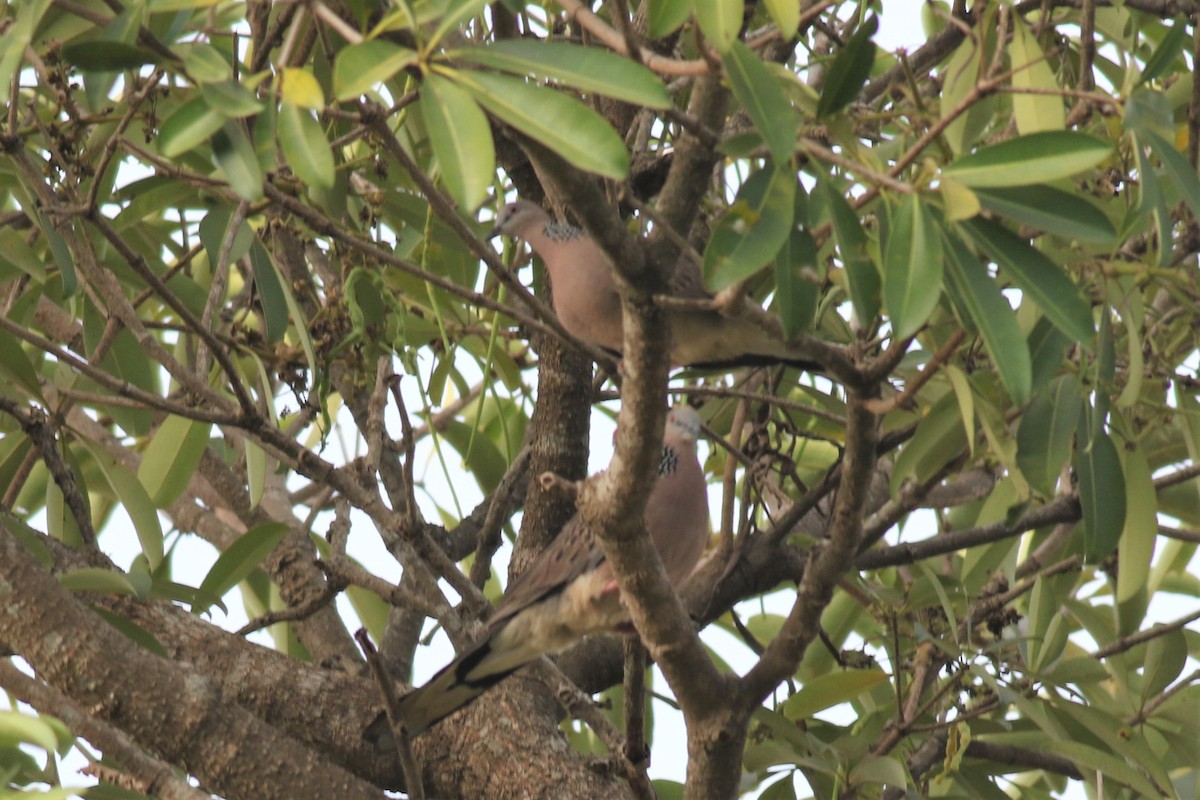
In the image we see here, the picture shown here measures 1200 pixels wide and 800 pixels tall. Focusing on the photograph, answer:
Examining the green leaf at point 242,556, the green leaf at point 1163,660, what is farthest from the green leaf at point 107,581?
the green leaf at point 1163,660

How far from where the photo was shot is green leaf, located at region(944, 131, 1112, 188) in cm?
135

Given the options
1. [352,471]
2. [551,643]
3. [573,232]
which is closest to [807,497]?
[551,643]

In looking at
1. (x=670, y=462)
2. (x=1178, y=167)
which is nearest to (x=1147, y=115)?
(x=1178, y=167)

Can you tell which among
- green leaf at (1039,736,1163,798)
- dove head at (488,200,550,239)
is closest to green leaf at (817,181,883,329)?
green leaf at (1039,736,1163,798)

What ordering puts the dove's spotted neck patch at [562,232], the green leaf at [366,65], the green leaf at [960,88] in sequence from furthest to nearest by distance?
the dove's spotted neck patch at [562,232] < the green leaf at [960,88] < the green leaf at [366,65]

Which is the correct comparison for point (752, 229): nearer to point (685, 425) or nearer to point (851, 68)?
point (851, 68)

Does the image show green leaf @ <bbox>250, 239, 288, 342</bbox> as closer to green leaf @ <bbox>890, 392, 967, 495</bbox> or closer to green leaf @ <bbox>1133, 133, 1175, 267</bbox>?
green leaf @ <bbox>890, 392, 967, 495</bbox>

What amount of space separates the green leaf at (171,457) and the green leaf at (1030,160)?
72.1 inches

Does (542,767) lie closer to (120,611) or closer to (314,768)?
(314,768)

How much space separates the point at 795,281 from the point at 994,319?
0.22 m

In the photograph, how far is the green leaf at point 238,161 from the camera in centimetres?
146

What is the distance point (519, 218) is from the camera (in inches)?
138

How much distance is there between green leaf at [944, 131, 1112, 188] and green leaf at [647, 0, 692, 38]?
12.3 inches

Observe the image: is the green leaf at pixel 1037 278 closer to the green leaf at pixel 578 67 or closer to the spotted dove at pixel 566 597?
the green leaf at pixel 578 67
